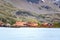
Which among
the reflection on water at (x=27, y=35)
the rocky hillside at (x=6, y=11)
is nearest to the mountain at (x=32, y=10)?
the rocky hillside at (x=6, y=11)

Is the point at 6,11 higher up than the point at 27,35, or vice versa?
the point at 6,11

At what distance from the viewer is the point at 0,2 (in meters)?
27.6

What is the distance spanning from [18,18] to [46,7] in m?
4.98

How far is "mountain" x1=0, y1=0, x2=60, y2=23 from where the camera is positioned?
81.0 ft

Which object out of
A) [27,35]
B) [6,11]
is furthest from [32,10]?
[27,35]

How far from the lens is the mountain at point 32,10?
81.0 feet

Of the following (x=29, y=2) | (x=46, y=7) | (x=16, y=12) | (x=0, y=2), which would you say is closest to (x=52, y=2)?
(x=46, y=7)

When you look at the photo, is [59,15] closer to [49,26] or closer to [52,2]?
[52,2]

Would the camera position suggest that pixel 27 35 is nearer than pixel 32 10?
Yes

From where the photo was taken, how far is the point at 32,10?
86.5 feet

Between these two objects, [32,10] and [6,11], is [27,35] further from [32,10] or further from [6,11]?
[6,11]

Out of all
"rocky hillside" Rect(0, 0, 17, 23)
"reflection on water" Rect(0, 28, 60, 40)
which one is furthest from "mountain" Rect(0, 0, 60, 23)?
"reflection on water" Rect(0, 28, 60, 40)

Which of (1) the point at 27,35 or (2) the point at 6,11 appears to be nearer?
(1) the point at 27,35

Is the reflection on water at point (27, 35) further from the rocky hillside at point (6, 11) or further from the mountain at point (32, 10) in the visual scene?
the rocky hillside at point (6, 11)
